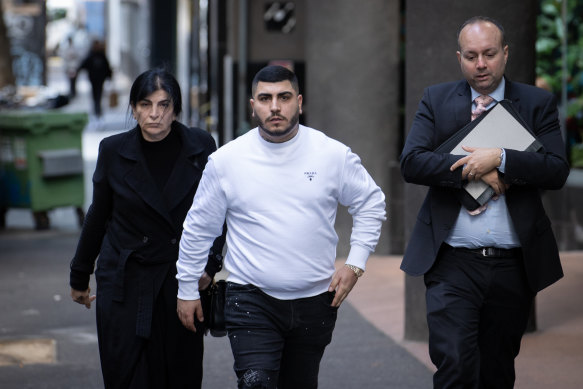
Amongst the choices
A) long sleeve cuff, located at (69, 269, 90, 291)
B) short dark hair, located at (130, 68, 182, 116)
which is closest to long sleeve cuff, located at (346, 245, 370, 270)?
short dark hair, located at (130, 68, 182, 116)

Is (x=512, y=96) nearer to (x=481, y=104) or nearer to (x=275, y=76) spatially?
(x=481, y=104)

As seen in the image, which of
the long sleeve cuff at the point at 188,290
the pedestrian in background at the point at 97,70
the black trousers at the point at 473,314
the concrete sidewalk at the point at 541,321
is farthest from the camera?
the pedestrian in background at the point at 97,70

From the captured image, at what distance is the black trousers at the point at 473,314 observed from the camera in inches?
192

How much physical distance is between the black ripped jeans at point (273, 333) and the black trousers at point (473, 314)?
50cm

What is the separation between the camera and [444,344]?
489cm

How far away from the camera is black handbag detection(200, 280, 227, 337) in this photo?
15.8 feet

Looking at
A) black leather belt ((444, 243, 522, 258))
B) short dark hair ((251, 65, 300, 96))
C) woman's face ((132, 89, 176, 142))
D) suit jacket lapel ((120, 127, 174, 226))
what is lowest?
black leather belt ((444, 243, 522, 258))

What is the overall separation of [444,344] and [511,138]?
0.91m

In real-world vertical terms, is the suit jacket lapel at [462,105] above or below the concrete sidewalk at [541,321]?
above

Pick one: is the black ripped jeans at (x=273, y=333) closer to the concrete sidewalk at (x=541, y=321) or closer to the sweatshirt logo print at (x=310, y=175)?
the sweatshirt logo print at (x=310, y=175)

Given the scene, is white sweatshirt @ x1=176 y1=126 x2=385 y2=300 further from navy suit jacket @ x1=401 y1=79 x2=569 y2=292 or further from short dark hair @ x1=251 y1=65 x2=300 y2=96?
navy suit jacket @ x1=401 y1=79 x2=569 y2=292

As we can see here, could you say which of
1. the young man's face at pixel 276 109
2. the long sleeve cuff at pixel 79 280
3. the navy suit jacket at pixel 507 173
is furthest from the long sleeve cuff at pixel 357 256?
the long sleeve cuff at pixel 79 280

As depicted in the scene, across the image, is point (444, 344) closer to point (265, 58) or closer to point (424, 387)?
point (424, 387)

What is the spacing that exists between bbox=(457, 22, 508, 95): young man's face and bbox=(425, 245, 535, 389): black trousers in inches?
29.5
